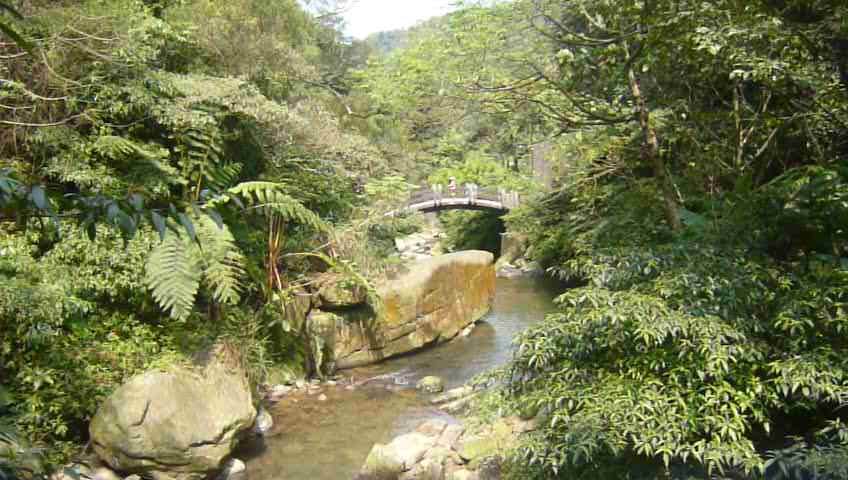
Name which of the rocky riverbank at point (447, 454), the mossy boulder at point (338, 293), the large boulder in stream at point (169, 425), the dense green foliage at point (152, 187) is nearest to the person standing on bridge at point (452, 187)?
the dense green foliage at point (152, 187)

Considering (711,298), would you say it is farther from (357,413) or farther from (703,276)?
(357,413)

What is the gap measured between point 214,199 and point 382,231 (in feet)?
28.6

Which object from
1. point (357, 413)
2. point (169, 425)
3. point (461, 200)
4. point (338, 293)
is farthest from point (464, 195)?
point (169, 425)

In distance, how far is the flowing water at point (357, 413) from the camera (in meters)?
6.01

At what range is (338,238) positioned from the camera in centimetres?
862

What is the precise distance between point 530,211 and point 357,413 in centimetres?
499

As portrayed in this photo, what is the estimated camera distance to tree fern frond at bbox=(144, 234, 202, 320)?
5773mm

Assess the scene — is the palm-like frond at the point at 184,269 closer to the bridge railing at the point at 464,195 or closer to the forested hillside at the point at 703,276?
the forested hillside at the point at 703,276

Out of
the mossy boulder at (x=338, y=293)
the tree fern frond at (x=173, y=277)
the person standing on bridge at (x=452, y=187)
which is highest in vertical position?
the person standing on bridge at (x=452, y=187)

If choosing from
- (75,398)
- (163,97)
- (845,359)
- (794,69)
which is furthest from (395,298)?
(845,359)

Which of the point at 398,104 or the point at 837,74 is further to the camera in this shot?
the point at 398,104

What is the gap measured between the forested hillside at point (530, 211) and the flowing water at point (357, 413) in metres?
0.75

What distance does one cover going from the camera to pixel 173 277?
5840 millimetres

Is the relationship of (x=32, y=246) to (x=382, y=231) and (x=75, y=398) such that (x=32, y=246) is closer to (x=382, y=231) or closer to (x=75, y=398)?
(x=75, y=398)
